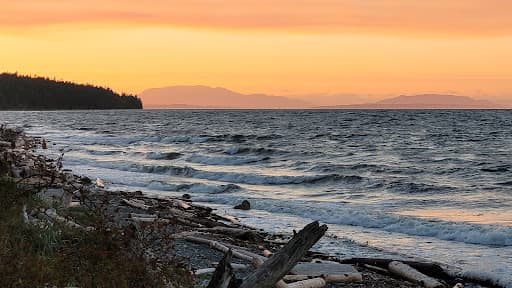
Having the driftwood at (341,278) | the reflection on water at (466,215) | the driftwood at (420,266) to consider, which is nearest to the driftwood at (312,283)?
the driftwood at (341,278)

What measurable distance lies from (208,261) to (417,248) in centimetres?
522

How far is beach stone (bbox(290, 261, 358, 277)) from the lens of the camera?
27.8 feet

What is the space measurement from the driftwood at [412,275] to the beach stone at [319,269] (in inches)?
38.0

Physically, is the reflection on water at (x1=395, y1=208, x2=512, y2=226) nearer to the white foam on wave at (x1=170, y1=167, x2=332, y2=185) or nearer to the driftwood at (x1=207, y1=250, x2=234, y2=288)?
the white foam on wave at (x1=170, y1=167, x2=332, y2=185)

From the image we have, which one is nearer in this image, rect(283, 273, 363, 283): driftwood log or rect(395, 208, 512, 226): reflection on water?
rect(283, 273, 363, 283): driftwood log

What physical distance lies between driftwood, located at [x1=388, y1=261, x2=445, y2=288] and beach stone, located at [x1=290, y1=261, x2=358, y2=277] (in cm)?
97

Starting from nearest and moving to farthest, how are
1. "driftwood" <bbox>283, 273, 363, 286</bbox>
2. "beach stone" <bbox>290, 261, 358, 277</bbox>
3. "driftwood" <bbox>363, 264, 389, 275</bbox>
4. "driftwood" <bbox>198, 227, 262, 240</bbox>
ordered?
"driftwood" <bbox>283, 273, 363, 286</bbox> → "beach stone" <bbox>290, 261, 358, 277</bbox> → "driftwood" <bbox>363, 264, 389, 275</bbox> → "driftwood" <bbox>198, 227, 262, 240</bbox>

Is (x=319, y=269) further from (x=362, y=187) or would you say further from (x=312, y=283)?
(x=362, y=187)

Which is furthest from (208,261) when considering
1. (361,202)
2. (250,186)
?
(250,186)

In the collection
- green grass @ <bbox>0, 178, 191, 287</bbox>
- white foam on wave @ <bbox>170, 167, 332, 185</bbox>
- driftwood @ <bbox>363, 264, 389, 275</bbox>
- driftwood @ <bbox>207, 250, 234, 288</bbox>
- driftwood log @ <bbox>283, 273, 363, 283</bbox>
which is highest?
driftwood @ <bbox>207, 250, 234, 288</bbox>

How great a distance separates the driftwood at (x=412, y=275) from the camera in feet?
29.7

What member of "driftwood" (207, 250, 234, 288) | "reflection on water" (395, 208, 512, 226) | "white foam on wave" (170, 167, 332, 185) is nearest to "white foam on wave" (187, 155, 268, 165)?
"white foam on wave" (170, 167, 332, 185)

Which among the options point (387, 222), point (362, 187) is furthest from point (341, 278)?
point (362, 187)

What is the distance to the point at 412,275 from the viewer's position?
30.9 feet
